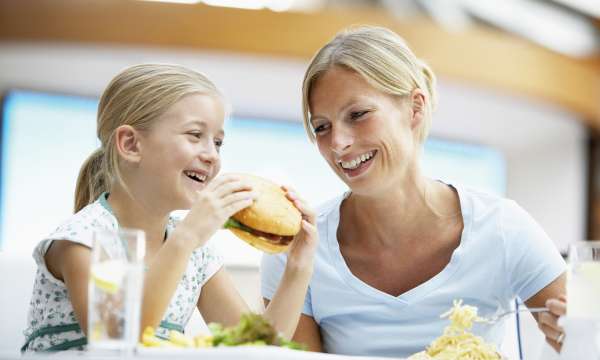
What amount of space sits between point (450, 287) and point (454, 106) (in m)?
6.50

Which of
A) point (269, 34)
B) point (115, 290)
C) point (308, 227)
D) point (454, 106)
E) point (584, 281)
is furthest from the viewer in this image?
point (454, 106)

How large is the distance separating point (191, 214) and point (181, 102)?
0.35 metres

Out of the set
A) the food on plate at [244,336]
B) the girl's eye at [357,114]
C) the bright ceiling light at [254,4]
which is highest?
the bright ceiling light at [254,4]

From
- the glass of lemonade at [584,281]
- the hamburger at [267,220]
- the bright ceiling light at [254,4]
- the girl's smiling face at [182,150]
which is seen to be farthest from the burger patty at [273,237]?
the bright ceiling light at [254,4]

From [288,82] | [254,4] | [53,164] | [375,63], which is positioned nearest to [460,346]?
[375,63]

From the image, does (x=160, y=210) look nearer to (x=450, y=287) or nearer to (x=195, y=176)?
(x=195, y=176)

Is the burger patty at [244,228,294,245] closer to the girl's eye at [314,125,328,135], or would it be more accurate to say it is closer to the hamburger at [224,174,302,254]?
the hamburger at [224,174,302,254]

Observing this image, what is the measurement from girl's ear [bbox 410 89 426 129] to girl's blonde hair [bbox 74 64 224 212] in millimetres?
422

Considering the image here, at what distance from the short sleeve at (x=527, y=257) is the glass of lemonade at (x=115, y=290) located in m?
0.94

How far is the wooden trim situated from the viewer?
22.7 ft

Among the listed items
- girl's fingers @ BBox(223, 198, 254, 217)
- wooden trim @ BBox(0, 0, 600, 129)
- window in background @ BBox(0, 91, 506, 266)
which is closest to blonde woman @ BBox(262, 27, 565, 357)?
girl's fingers @ BBox(223, 198, 254, 217)

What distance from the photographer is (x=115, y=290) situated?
118 centimetres

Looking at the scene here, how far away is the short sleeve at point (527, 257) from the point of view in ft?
6.05

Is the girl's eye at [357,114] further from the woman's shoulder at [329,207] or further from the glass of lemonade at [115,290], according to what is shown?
the glass of lemonade at [115,290]
